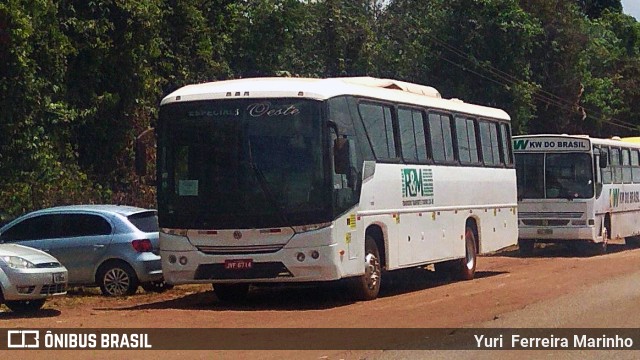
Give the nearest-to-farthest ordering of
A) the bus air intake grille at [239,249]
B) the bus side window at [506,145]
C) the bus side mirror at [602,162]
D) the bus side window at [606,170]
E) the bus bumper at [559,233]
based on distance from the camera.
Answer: the bus air intake grille at [239,249], the bus side window at [506,145], the bus bumper at [559,233], the bus side mirror at [602,162], the bus side window at [606,170]

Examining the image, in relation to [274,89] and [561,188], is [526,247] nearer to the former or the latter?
[561,188]

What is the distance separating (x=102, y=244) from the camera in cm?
1867

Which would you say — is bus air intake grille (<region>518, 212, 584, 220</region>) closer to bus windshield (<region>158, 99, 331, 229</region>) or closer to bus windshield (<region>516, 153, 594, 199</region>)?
bus windshield (<region>516, 153, 594, 199</region>)

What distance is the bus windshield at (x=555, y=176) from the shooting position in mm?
29891

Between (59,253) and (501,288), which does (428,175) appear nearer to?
(501,288)

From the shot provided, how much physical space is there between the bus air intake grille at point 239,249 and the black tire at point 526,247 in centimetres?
1620

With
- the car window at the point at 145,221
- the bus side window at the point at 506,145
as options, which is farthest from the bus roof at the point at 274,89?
the bus side window at the point at 506,145

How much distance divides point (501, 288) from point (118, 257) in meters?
6.64

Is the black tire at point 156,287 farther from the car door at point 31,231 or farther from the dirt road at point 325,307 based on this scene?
the car door at point 31,231

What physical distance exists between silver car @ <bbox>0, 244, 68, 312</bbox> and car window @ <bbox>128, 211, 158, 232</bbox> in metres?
2.81

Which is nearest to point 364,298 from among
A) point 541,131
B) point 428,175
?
point 428,175

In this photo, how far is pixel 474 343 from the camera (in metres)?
12.2

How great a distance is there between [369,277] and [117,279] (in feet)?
14.2

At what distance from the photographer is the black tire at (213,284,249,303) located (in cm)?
1816
